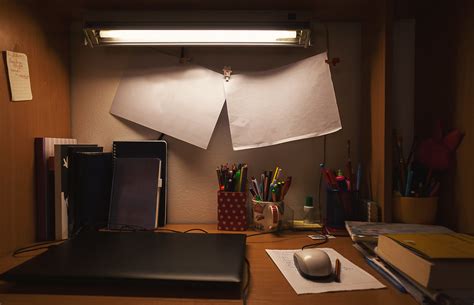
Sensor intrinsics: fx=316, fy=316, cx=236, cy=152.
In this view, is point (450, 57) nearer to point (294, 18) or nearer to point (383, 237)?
point (294, 18)

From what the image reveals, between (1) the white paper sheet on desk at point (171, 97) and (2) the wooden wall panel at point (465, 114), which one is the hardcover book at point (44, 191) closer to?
(1) the white paper sheet on desk at point (171, 97)

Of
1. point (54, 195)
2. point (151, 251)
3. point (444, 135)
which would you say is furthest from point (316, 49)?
point (54, 195)

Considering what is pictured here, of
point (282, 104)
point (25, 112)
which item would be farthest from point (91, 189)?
point (282, 104)

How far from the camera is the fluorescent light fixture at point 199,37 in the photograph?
3.18 feet

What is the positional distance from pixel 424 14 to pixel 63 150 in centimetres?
116

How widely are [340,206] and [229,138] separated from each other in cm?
42

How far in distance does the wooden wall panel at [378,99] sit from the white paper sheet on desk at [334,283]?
289 mm

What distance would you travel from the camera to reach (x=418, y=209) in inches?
34.8

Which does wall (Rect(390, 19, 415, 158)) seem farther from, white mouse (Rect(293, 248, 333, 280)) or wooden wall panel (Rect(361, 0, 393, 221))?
white mouse (Rect(293, 248, 333, 280))

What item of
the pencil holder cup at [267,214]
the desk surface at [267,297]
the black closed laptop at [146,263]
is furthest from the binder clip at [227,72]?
the desk surface at [267,297]

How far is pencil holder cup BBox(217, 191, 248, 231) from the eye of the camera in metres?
0.96

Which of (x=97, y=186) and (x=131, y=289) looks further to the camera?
(x=97, y=186)

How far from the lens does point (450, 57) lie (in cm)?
89

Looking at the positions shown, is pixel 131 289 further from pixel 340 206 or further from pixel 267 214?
pixel 340 206
